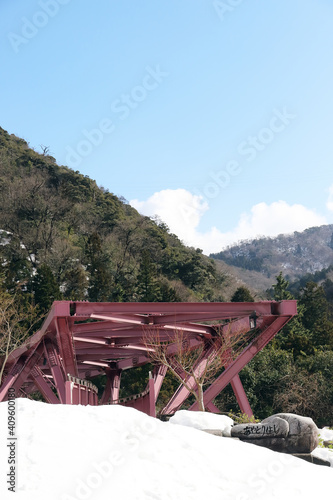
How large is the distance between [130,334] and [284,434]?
1058 cm

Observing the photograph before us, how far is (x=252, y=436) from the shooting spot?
997 centimetres

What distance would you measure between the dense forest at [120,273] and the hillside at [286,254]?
50.8 metres

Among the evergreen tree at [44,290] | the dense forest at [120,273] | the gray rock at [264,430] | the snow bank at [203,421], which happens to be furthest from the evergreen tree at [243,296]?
the gray rock at [264,430]

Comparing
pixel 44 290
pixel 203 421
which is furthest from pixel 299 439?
pixel 44 290

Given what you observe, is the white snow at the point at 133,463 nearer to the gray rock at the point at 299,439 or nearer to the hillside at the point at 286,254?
the gray rock at the point at 299,439

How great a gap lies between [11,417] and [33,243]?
136 ft

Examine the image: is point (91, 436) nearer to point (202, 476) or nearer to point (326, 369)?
point (202, 476)

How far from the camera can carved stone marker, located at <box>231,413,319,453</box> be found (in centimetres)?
977

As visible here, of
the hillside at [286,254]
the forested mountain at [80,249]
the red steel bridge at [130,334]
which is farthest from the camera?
the hillside at [286,254]

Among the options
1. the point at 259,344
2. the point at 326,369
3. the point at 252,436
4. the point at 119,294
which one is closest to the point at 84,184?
the point at 119,294

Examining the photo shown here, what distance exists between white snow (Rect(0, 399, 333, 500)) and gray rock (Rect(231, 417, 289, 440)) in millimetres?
1633

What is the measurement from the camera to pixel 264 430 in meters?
9.95

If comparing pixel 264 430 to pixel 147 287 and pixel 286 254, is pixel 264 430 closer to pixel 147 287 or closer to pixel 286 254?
pixel 147 287

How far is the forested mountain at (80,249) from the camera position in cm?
4312
